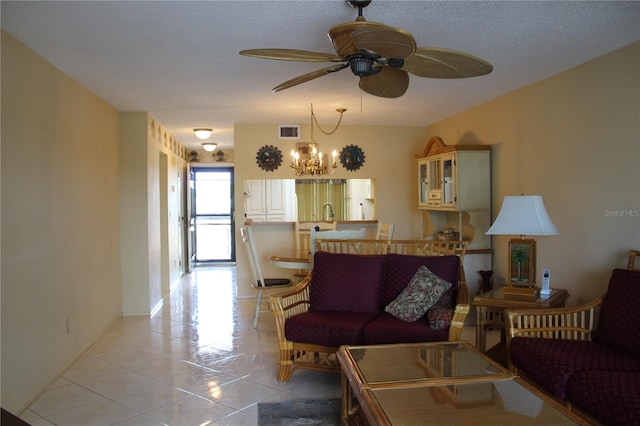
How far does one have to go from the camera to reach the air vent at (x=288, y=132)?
6.34m

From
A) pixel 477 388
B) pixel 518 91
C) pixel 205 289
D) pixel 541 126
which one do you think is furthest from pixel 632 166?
pixel 205 289

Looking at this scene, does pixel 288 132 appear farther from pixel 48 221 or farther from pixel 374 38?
pixel 374 38

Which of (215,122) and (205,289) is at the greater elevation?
(215,122)

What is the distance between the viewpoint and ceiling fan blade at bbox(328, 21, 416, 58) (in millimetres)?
1900

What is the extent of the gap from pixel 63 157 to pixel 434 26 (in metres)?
2.92

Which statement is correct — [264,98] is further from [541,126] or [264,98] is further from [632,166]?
[632,166]

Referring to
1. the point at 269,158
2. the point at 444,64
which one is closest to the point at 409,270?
the point at 444,64

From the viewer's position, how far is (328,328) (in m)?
3.24

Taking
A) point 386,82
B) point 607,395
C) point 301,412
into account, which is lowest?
point 301,412

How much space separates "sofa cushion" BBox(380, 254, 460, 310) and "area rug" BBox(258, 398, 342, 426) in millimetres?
911

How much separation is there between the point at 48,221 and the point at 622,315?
379 cm

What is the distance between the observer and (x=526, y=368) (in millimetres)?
2664

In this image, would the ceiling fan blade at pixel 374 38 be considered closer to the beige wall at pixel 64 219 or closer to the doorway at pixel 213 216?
the beige wall at pixel 64 219

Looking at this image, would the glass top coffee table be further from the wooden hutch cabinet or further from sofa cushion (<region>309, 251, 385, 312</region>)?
the wooden hutch cabinet
